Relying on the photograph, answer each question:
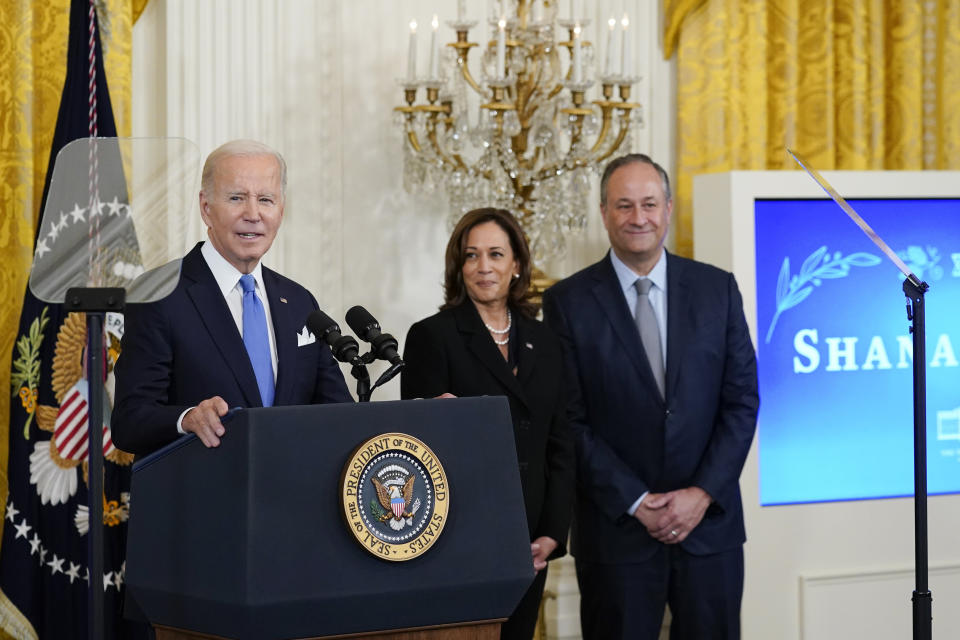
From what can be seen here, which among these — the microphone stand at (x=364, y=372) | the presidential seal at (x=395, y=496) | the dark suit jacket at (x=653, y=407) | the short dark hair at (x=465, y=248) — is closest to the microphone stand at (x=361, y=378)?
the microphone stand at (x=364, y=372)

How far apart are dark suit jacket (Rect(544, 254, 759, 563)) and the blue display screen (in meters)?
0.83

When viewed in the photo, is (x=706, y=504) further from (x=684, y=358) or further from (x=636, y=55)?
(x=636, y=55)

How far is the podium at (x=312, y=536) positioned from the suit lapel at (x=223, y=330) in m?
0.27

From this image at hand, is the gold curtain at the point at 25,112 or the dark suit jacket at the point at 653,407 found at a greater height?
the gold curtain at the point at 25,112

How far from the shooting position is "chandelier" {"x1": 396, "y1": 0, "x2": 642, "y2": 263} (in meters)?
3.65

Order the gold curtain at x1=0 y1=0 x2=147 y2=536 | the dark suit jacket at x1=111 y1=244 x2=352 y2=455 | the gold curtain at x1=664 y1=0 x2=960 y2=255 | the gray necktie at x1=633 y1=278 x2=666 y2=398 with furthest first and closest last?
the gold curtain at x1=664 y1=0 x2=960 y2=255 < the gold curtain at x1=0 y1=0 x2=147 y2=536 < the gray necktie at x1=633 y1=278 x2=666 y2=398 < the dark suit jacket at x1=111 y1=244 x2=352 y2=455

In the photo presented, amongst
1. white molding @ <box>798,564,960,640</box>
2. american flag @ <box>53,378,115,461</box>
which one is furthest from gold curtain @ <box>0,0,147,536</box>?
white molding @ <box>798,564,960,640</box>

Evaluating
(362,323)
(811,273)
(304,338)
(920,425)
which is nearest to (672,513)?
(920,425)

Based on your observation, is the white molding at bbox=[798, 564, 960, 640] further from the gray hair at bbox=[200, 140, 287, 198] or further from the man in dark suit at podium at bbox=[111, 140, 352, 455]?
the gray hair at bbox=[200, 140, 287, 198]

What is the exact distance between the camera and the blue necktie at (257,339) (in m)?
2.15

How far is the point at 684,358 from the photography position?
3.03 metres

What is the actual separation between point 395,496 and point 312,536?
14cm

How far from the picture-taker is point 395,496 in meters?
1.73

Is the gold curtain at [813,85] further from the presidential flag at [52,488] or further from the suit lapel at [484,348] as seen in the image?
the presidential flag at [52,488]
